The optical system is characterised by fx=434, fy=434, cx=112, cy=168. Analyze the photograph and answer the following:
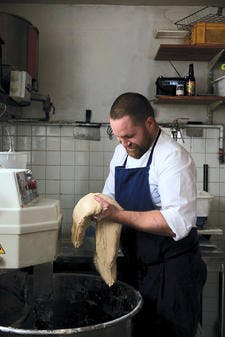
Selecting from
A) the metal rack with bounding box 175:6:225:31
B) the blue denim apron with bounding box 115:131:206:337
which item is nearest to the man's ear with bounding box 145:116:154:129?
the blue denim apron with bounding box 115:131:206:337

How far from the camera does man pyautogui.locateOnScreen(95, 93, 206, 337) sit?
179 centimetres

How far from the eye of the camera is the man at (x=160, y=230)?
5.88 feet

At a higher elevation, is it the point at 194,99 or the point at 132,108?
the point at 194,99

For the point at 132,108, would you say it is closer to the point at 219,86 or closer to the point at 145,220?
the point at 145,220

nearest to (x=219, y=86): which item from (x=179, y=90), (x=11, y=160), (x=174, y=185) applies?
(x=179, y=90)

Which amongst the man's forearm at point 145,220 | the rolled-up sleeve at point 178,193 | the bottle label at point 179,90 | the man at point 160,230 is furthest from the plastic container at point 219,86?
the man's forearm at point 145,220

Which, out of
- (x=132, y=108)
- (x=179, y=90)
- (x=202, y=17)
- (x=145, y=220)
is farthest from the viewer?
(x=202, y=17)

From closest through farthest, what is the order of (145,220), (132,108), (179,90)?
(145,220)
(132,108)
(179,90)

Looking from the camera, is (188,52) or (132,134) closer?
(132,134)

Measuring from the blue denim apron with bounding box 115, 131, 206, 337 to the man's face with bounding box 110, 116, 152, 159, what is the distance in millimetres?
72

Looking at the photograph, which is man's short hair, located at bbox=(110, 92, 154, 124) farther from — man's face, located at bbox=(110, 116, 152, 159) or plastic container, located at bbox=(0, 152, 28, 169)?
plastic container, located at bbox=(0, 152, 28, 169)

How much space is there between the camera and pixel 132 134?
6.21ft

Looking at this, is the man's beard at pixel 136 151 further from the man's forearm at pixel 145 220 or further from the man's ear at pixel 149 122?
the man's forearm at pixel 145 220

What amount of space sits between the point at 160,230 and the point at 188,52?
2.00m
